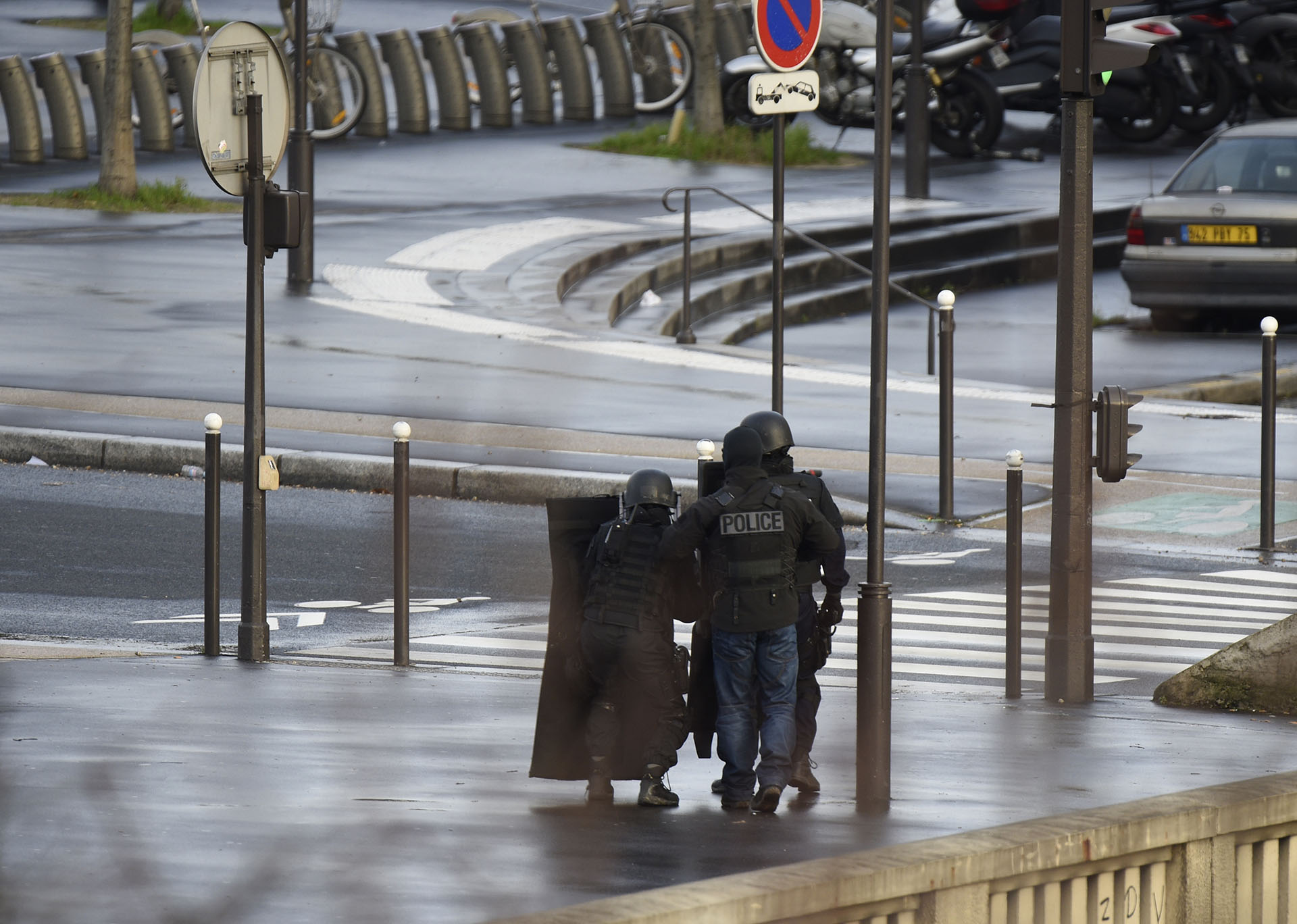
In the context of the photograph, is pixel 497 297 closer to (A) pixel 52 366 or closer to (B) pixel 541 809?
(A) pixel 52 366

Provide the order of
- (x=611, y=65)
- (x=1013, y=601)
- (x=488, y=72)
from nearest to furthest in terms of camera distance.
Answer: (x=1013, y=601) → (x=488, y=72) → (x=611, y=65)

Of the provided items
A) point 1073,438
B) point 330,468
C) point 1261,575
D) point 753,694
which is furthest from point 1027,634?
point 330,468

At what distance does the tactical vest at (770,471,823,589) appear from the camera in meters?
7.16

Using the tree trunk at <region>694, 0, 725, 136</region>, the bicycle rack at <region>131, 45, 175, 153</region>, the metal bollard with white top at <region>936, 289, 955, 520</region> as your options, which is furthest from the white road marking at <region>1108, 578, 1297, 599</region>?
the bicycle rack at <region>131, 45, 175, 153</region>

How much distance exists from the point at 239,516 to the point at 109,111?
11.4 m

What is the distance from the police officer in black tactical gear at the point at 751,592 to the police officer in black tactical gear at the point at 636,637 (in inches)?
3.7

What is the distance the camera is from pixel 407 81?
30.0m

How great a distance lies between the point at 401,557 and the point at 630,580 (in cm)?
333

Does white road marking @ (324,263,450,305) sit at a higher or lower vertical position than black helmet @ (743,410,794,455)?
lower

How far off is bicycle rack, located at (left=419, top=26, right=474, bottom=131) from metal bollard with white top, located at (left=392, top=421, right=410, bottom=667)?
2043cm

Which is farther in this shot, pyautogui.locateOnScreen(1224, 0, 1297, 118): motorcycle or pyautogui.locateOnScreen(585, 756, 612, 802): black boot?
pyautogui.locateOnScreen(1224, 0, 1297, 118): motorcycle

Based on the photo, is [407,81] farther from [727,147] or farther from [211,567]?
[211,567]

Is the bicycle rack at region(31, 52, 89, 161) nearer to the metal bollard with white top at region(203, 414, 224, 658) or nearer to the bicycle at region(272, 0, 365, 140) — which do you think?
the bicycle at region(272, 0, 365, 140)

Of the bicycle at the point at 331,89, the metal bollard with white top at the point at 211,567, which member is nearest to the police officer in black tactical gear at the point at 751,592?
the metal bollard with white top at the point at 211,567
